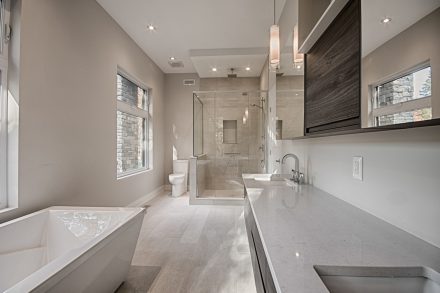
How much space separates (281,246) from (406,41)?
770 mm


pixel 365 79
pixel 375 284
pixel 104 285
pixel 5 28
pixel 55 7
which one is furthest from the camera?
pixel 55 7

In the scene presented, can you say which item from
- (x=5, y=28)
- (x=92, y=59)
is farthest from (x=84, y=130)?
(x=5, y=28)

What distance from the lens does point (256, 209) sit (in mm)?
1156

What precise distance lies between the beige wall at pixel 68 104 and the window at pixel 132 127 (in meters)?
0.36

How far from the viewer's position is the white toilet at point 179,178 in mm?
4719

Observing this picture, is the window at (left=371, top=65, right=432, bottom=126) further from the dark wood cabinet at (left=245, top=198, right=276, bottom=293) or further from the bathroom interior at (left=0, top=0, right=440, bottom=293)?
the dark wood cabinet at (left=245, top=198, right=276, bottom=293)

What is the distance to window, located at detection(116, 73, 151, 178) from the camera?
3.60m

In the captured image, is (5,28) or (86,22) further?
(86,22)

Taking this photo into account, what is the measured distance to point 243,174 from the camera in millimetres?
2486

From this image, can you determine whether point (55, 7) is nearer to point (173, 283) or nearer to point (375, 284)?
point (173, 283)

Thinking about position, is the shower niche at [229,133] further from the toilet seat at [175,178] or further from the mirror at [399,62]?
the mirror at [399,62]

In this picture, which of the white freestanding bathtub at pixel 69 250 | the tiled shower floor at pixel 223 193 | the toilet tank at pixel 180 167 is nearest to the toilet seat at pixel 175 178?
the toilet tank at pixel 180 167

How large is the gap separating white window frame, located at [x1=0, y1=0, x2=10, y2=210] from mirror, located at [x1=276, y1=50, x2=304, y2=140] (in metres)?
2.43

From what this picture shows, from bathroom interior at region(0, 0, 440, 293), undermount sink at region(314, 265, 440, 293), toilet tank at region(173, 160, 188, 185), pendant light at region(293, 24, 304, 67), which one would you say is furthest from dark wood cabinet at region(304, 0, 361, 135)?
toilet tank at region(173, 160, 188, 185)
